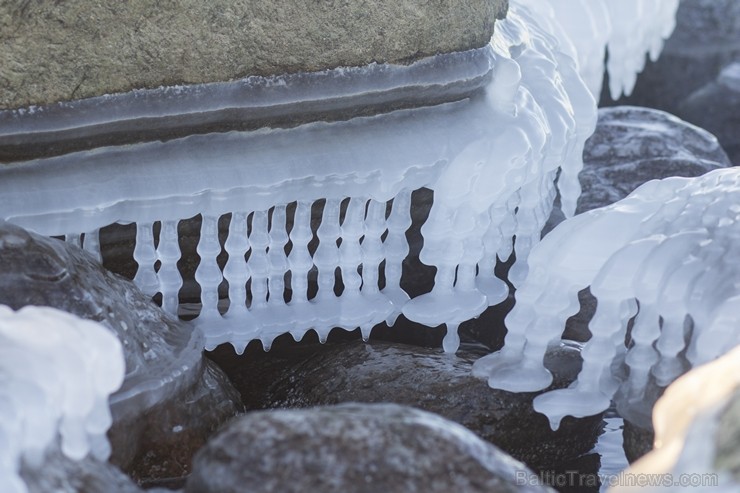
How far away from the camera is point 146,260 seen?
6.37 ft

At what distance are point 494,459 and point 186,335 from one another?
0.73 meters

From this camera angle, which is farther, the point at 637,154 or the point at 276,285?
the point at 637,154

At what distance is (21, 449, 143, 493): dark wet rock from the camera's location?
127cm

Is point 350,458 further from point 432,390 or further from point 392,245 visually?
point 392,245

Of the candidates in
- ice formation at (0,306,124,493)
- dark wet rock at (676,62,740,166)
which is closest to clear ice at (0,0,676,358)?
ice formation at (0,306,124,493)

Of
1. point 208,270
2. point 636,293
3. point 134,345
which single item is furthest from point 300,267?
point 636,293

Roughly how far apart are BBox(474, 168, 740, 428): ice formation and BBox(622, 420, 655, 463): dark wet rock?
0.02 m

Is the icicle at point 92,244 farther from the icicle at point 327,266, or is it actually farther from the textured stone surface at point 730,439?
the textured stone surface at point 730,439

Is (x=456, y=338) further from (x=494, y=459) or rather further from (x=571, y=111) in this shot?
(x=494, y=459)

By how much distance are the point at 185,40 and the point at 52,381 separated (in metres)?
0.70

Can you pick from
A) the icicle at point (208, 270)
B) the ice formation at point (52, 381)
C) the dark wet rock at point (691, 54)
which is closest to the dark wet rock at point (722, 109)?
the dark wet rock at point (691, 54)

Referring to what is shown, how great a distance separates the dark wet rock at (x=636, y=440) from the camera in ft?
5.54

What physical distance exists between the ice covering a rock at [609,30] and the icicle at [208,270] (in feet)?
3.21

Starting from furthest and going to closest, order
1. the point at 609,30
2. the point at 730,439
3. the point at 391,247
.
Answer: the point at 609,30 < the point at 391,247 < the point at 730,439
